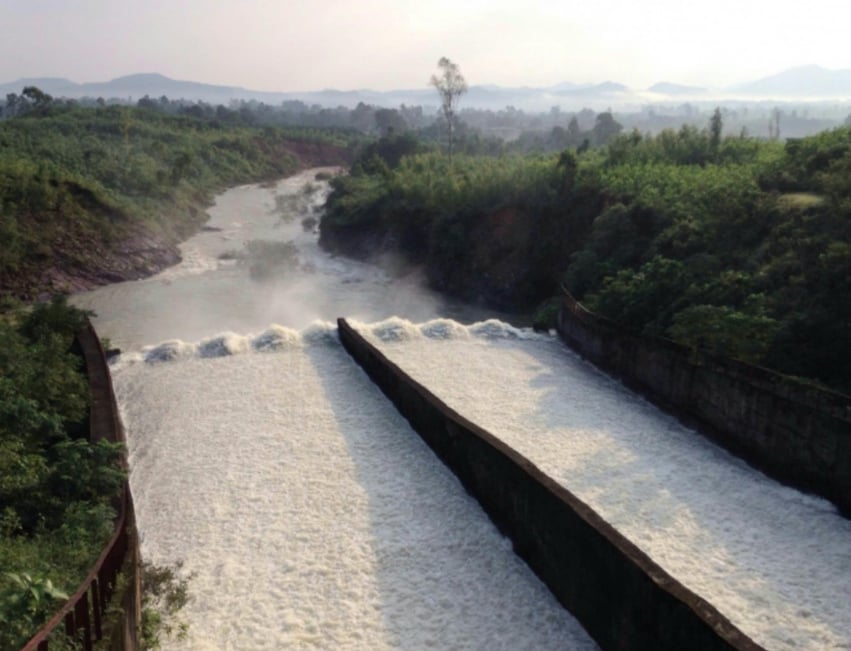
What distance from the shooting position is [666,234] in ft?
71.1

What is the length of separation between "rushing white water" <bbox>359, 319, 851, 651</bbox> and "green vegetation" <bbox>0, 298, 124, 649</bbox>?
695 centimetres

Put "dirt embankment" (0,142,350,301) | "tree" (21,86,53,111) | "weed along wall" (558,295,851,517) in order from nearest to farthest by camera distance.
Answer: "weed along wall" (558,295,851,517)
"dirt embankment" (0,142,350,301)
"tree" (21,86,53,111)

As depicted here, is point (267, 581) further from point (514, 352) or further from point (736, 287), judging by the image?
point (736, 287)

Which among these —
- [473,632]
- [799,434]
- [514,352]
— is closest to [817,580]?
[799,434]

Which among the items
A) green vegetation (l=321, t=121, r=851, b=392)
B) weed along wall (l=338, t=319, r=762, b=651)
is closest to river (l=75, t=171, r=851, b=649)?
weed along wall (l=338, t=319, r=762, b=651)

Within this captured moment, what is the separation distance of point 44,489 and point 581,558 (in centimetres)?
676

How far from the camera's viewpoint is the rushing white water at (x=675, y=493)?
357 inches

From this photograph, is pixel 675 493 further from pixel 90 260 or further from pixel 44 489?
pixel 90 260

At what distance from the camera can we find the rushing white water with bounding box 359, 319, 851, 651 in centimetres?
908

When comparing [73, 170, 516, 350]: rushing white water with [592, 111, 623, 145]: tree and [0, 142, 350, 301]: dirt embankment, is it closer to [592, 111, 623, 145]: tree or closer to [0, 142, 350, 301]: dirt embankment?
[0, 142, 350, 301]: dirt embankment

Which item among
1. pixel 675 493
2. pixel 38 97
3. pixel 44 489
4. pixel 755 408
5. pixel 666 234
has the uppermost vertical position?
pixel 38 97

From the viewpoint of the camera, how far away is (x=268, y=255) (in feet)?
124

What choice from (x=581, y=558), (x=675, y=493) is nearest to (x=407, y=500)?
(x=581, y=558)

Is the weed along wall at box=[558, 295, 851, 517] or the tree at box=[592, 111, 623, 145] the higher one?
the tree at box=[592, 111, 623, 145]
